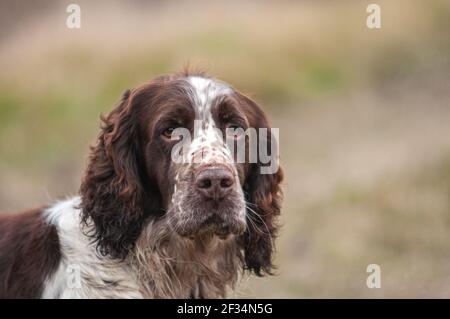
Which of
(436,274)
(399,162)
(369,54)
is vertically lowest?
(436,274)

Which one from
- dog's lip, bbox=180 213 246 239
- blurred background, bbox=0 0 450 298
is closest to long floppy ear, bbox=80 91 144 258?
dog's lip, bbox=180 213 246 239

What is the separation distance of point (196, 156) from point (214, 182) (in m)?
0.20

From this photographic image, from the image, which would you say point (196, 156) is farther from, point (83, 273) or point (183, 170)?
point (83, 273)

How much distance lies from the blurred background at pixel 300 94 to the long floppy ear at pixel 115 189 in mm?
5110

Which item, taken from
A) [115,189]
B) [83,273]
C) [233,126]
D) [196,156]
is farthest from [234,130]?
[83,273]

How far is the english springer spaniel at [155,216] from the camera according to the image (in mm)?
5297

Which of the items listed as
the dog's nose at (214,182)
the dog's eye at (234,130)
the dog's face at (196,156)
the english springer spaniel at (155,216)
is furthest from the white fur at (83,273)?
the dog's eye at (234,130)

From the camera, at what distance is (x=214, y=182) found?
512cm

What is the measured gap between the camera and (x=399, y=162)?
12.7m

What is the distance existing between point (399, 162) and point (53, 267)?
314 inches

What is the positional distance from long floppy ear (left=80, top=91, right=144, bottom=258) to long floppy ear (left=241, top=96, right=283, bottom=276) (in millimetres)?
673

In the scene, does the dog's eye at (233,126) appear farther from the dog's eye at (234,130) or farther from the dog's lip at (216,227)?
the dog's lip at (216,227)
